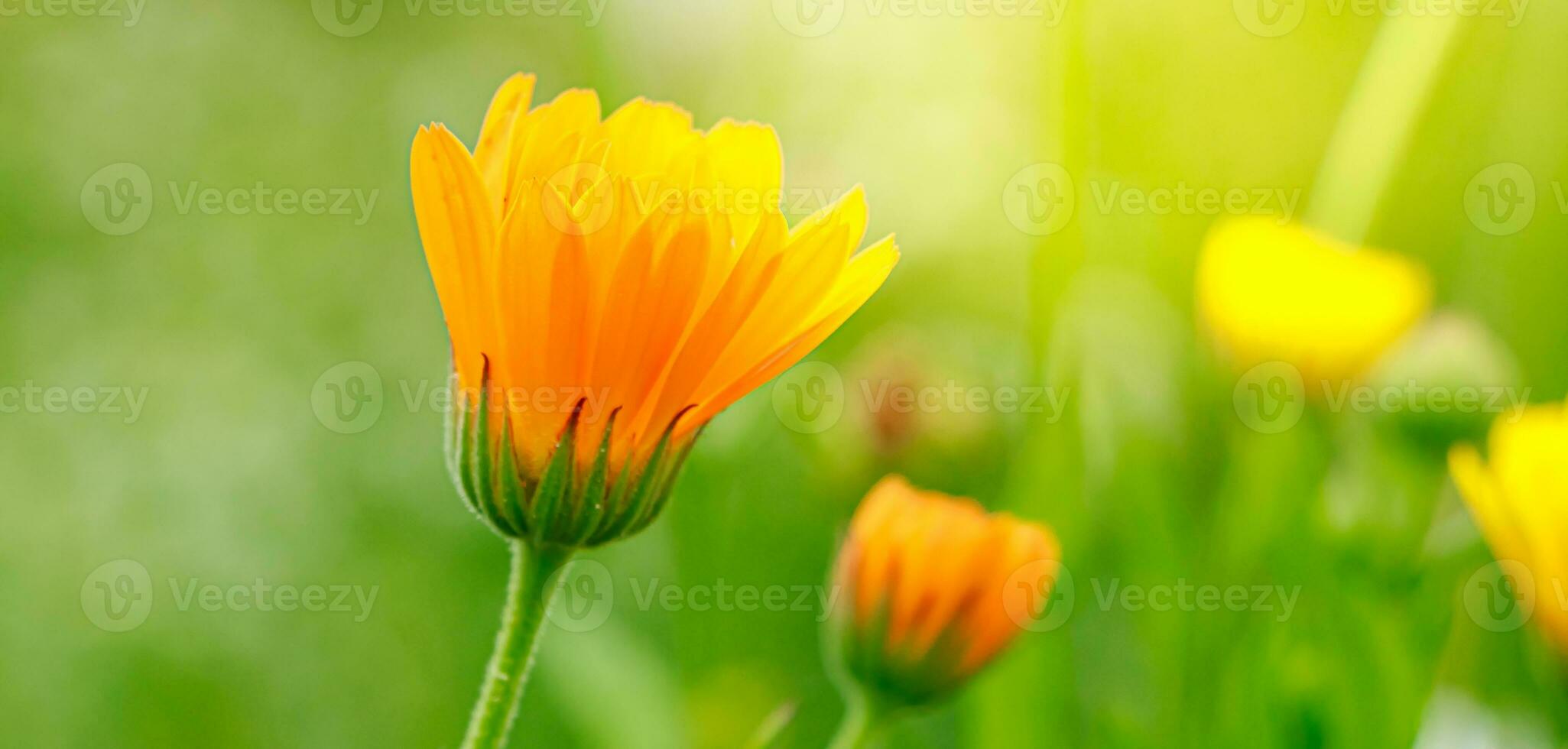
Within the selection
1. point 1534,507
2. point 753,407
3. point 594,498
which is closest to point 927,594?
point 594,498

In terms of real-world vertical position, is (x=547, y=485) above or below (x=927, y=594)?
above

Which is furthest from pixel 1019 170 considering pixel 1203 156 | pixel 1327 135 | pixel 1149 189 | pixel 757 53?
pixel 1327 135

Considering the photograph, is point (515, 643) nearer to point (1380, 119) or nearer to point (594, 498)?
point (594, 498)

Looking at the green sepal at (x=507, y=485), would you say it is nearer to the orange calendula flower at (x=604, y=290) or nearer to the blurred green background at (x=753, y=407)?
the orange calendula flower at (x=604, y=290)

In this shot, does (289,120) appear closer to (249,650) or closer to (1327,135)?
(249,650)

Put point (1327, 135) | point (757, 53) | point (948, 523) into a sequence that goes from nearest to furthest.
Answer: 1. point (948, 523)
2. point (757, 53)
3. point (1327, 135)

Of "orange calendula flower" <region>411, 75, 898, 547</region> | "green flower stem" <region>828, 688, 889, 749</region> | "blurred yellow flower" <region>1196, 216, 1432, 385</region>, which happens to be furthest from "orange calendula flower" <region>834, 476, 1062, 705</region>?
"blurred yellow flower" <region>1196, 216, 1432, 385</region>

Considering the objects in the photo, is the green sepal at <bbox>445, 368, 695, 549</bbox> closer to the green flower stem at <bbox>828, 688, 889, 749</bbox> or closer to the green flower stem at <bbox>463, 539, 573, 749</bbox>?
the green flower stem at <bbox>463, 539, 573, 749</bbox>
